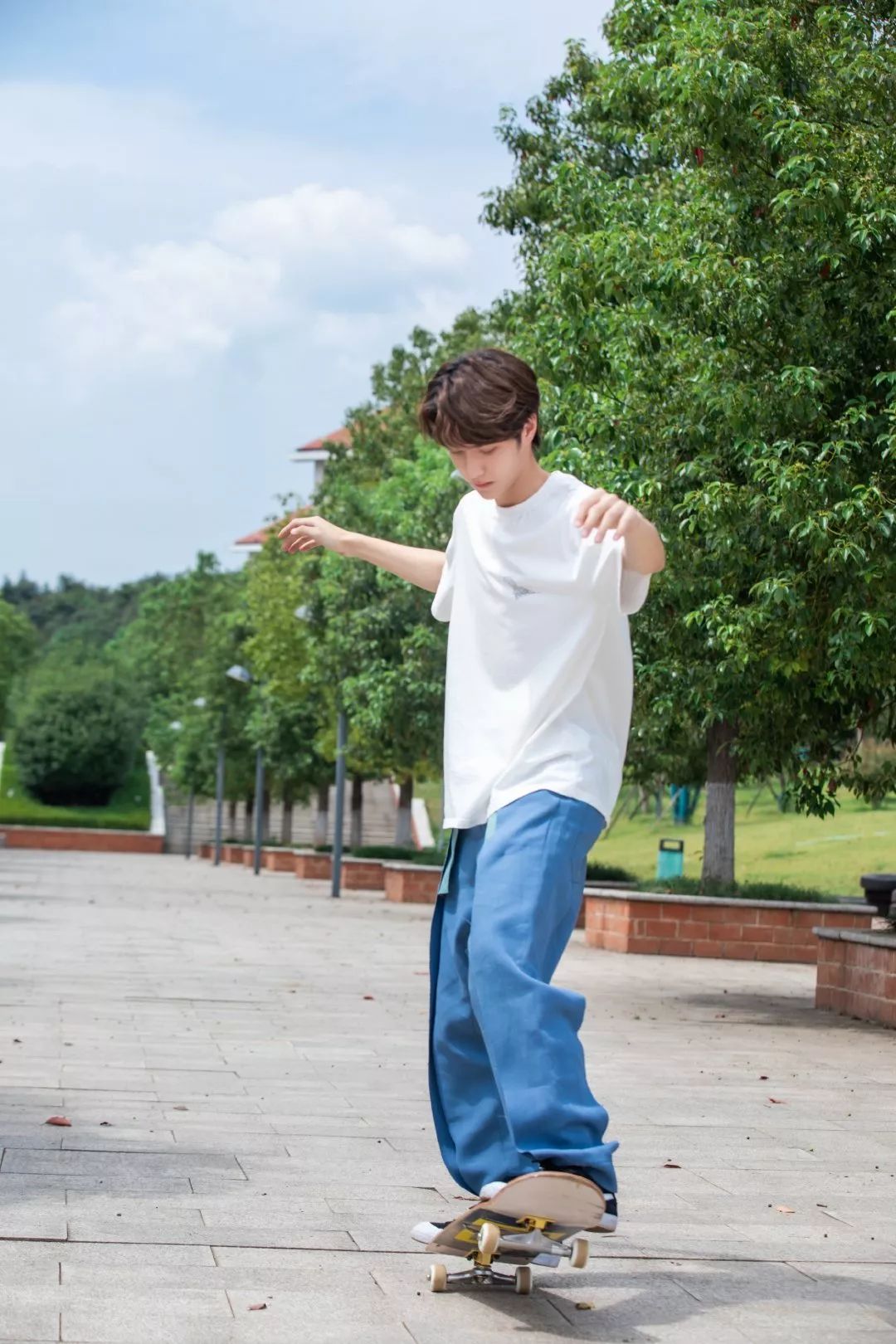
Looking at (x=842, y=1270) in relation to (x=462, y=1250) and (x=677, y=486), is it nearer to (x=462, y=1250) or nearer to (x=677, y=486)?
(x=462, y=1250)

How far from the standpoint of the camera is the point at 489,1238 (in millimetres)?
3809

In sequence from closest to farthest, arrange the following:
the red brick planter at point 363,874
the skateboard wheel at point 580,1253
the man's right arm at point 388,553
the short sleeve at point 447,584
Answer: the skateboard wheel at point 580,1253 < the short sleeve at point 447,584 < the man's right arm at point 388,553 < the red brick planter at point 363,874

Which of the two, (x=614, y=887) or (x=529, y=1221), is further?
→ (x=614, y=887)

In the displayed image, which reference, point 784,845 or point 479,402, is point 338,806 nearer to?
point 784,845

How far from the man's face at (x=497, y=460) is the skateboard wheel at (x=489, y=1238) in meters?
1.58

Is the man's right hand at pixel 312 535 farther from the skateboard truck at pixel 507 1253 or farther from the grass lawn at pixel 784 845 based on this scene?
A: the grass lawn at pixel 784 845

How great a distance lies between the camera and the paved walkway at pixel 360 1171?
13.0 ft

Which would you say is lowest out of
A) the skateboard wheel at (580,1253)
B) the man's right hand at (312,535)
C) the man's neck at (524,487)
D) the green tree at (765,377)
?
the skateboard wheel at (580,1253)

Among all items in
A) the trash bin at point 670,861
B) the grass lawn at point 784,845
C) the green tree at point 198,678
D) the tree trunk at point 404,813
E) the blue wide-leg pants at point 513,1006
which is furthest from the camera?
the green tree at point 198,678

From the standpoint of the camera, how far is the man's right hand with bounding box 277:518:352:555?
462 centimetres

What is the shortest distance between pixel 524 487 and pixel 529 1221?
160 cm

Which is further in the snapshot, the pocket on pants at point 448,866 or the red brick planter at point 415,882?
the red brick planter at point 415,882

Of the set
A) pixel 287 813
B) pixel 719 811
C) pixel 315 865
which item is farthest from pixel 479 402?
pixel 287 813

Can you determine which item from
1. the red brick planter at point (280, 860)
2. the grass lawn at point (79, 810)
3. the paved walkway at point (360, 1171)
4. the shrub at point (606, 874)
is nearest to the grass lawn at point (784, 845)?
the shrub at point (606, 874)
